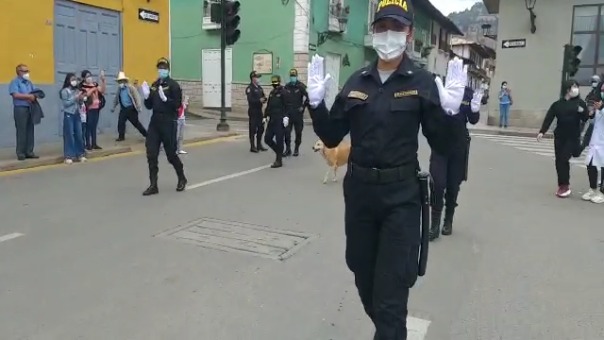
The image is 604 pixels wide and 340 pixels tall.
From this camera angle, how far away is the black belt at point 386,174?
10.1ft

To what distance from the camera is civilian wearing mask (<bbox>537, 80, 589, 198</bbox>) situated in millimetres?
8805

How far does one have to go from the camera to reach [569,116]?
29.0ft

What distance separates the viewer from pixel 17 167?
1022 centimetres

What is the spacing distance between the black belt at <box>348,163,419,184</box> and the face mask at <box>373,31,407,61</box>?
61 centimetres

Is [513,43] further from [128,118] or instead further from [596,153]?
[128,118]

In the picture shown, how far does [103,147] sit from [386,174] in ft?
36.2

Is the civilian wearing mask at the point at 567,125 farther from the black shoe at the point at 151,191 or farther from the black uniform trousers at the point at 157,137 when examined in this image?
the black shoe at the point at 151,191

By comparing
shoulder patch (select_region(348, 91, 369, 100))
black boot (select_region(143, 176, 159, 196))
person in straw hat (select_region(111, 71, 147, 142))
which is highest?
shoulder patch (select_region(348, 91, 369, 100))

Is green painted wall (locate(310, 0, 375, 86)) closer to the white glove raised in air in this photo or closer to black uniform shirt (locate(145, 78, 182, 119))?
black uniform shirt (locate(145, 78, 182, 119))

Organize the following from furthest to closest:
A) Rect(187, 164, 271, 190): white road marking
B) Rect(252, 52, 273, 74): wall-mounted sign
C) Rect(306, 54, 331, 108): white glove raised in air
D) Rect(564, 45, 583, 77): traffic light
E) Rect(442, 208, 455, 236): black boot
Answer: Rect(252, 52, 273, 74): wall-mounted sign → Rect(564, 45, 583, 77): traffic light → Rect(187, 164, 271, 190): white road marking → Rect(442, 208, 455, 236): black boot → Rect(306, 54, 331, 108): white glove raised in air

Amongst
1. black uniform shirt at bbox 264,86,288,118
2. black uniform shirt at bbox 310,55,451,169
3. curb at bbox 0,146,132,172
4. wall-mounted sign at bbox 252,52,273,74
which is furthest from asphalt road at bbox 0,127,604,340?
wall-mounted sign at bbox 252,52,273,74

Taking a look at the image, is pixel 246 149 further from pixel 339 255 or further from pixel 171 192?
pixel 339 255

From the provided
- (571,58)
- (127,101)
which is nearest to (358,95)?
(127,101)

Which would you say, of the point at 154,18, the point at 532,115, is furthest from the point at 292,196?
the point at 532,115
